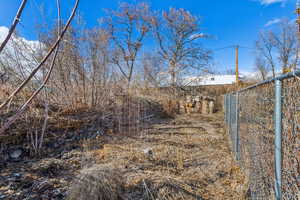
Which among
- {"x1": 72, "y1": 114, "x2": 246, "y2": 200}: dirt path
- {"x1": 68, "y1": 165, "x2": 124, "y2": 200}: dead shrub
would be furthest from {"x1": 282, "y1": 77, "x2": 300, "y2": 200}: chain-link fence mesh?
{"x1": 68, "y1": 165, "x2": 124, "y2": 200}: dead shrub

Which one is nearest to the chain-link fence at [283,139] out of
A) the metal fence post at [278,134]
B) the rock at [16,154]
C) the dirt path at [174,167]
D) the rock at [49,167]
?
the metal fence post at [278,134]

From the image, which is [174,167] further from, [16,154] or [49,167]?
[16,154]

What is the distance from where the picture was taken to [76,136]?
11.7ft

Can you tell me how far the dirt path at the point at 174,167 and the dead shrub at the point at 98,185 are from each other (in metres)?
0.05

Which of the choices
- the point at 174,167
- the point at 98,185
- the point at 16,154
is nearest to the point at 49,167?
the point at 16,154

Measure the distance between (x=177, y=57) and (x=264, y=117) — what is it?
39.4 feet

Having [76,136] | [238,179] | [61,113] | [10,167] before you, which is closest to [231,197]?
[238,179]

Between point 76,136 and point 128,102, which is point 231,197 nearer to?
point 76,136

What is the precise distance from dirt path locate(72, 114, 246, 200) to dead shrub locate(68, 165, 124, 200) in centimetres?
5

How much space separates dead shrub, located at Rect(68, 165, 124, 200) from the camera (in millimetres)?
1397

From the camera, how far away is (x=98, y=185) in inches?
57.2

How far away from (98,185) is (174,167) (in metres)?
1.11

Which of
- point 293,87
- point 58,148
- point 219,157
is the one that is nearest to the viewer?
point 293,87

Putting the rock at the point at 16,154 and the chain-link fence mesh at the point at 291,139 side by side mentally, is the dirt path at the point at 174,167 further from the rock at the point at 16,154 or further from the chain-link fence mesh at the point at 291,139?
the rock at the point at 16,154
